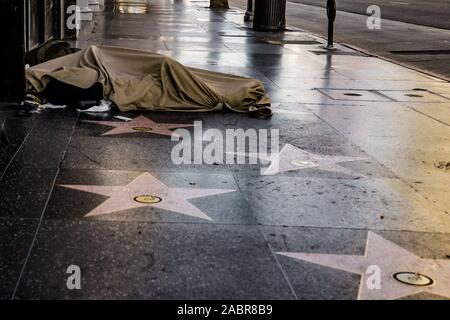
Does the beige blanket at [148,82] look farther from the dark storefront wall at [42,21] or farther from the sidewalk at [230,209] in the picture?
the dark storefront wall at [42,21]

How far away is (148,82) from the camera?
854 cm

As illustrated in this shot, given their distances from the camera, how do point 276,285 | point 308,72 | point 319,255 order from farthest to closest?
point 308,72 < point 319,255 < point 276,285

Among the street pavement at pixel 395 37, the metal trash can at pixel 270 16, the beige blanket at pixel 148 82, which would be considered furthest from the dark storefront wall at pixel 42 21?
the metal trash can at pixel 270 16

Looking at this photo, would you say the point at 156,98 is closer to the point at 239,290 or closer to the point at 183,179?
the point at 183,179

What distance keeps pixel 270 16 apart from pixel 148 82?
11.8 metres

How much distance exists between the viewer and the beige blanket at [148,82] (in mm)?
8305

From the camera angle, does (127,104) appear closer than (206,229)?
No

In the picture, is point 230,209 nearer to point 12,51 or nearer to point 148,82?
point 148,82

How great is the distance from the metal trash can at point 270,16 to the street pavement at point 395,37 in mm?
1256

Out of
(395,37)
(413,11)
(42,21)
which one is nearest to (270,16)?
(395,37)

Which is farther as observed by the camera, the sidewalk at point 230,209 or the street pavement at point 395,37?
the street pavement at point 395,37

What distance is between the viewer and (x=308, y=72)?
40.3 ft

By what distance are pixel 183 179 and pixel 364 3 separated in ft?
106
